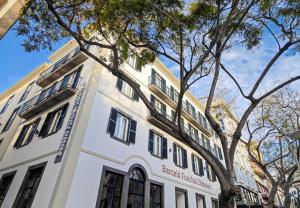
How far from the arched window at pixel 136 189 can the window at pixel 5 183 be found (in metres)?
6.84

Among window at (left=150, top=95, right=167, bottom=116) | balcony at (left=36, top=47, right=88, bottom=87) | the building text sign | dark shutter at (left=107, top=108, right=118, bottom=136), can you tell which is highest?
balcony at (left=36, top=47, right=88, bottom=87)

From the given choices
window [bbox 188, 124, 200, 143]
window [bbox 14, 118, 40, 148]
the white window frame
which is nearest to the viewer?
the white window frame

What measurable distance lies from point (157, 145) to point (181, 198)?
4.26 m

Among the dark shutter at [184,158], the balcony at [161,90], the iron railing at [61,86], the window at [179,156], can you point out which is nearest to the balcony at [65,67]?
the iron railing at [61,86]

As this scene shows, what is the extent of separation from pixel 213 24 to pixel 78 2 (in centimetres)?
588

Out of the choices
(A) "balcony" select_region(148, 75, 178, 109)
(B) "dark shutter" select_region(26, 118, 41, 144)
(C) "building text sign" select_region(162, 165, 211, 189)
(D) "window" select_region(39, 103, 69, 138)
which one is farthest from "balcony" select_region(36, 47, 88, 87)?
(C) "building text sign" select_region(162, 165, 211, 189)

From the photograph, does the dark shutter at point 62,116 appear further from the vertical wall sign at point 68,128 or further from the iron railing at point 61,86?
the iron railing at point 61,86

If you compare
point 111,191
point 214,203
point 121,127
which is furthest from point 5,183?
point 214,203

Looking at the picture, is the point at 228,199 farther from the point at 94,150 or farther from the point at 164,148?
the point at 164,148

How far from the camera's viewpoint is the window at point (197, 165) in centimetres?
1848

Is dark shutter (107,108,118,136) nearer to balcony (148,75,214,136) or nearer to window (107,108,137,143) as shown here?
window (107,108,137,143)

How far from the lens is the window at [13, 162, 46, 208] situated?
10.3m

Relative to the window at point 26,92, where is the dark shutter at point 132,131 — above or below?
below

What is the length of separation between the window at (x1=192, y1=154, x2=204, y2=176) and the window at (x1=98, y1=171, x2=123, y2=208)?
8990 millimetres
